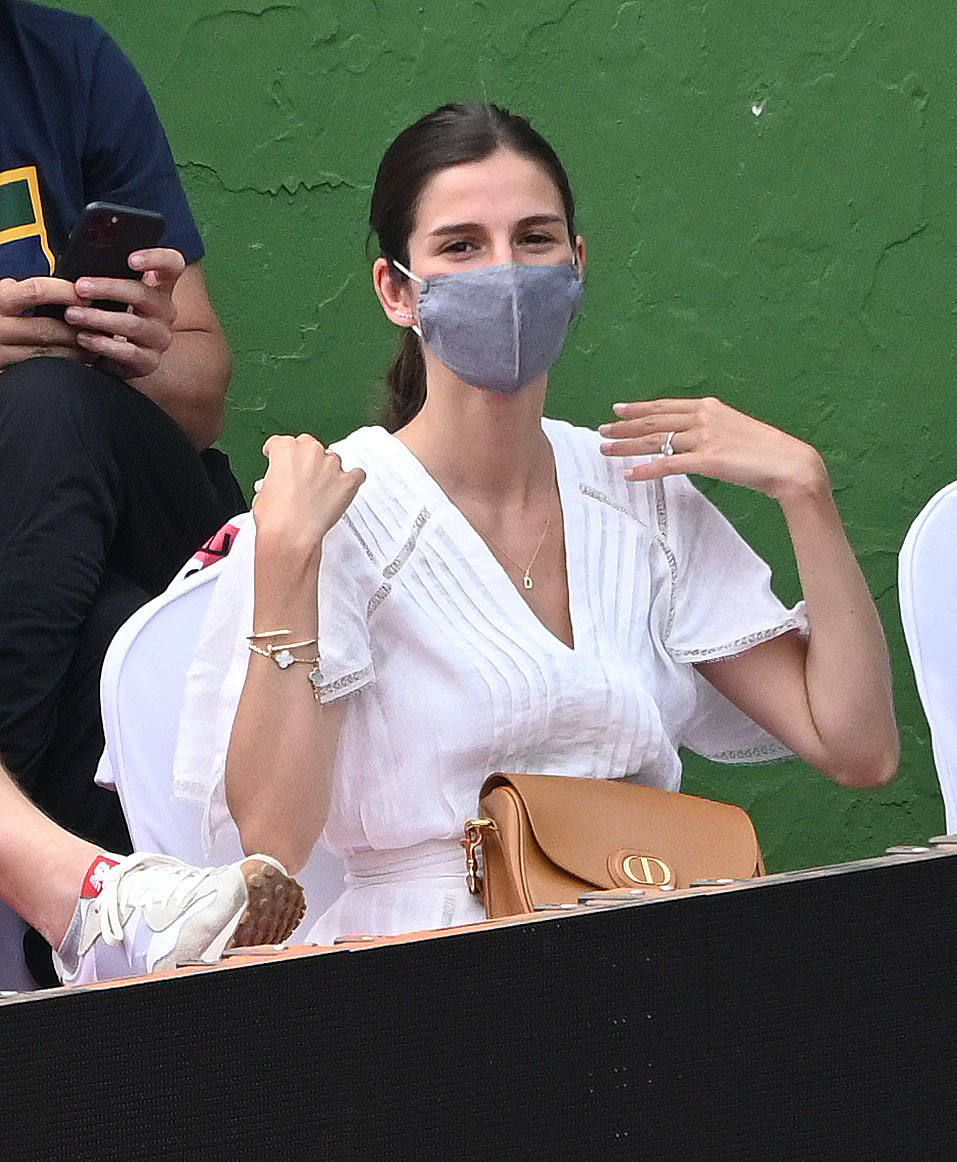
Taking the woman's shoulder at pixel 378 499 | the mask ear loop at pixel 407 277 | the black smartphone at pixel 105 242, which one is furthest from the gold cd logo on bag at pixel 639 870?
the black smartphone at pixel 105 242

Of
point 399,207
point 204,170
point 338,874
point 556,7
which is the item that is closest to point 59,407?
A: point 399,207

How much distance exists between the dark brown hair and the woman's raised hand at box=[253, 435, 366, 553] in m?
0.31

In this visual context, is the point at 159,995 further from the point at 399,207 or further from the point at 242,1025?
the point at 399,207

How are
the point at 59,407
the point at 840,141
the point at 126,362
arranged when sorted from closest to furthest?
Result: the point at 59,407
the point at 126,362
the point at 840,141

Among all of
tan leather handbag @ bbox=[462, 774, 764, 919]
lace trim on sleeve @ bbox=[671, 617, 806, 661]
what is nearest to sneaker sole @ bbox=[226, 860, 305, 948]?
tan leather handbag @ bbox=[462, 774, 764, 919]

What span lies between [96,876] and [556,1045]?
712 millimetres

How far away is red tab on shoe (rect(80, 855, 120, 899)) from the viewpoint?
4.99 feet

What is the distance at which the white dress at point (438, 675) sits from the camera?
196 cm

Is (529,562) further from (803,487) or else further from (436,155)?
(436,155)

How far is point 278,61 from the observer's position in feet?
10.3

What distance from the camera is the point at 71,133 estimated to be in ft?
8.44

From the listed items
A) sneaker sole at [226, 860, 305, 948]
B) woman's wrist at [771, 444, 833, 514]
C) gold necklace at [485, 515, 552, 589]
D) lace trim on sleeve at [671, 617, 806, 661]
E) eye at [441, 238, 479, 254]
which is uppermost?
eye at [441, 238, 479, 254]

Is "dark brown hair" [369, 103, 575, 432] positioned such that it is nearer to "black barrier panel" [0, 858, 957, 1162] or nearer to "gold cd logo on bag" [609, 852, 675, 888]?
"gold cd logo on bag" [609, 852, 675, 888]

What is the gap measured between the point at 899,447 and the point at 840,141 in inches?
19.3
